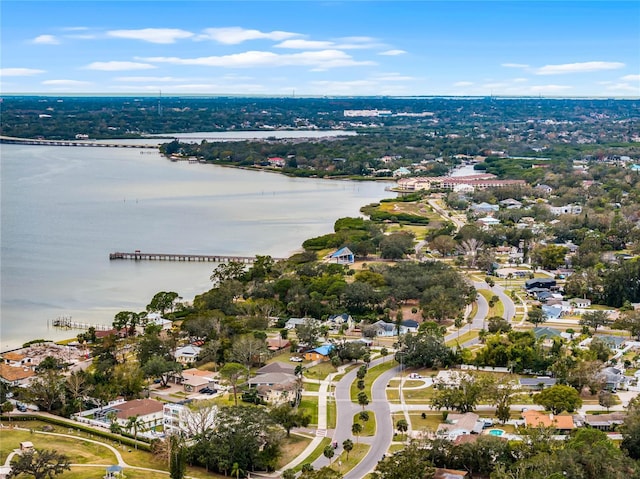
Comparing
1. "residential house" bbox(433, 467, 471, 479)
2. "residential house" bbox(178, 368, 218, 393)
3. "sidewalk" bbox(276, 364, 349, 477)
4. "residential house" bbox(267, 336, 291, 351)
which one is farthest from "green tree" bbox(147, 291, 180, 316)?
"residential house" bbox(433, 467, 471, 479)

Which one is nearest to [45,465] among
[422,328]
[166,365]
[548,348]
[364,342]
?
[166,365]

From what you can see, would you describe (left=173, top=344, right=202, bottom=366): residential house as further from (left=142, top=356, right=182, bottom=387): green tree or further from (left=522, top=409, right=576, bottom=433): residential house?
(left=522, top=409, right=576, bottom=433): residential house

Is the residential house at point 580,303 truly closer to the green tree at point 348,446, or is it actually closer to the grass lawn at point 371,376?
the grass lawn at point 371,376

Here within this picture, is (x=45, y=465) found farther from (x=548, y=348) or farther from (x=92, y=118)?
(x=92, y=118)

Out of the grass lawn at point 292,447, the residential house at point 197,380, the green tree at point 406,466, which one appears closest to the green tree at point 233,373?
the residential house at point 197,380

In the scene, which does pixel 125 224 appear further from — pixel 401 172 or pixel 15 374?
pixel 401 172
